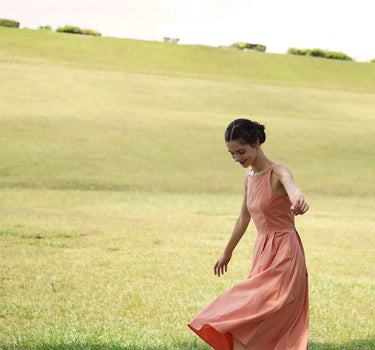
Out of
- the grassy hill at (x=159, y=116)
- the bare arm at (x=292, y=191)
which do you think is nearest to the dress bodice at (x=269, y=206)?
the bare arm at (x=292, y=191)

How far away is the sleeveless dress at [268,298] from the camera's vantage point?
3.93 meters

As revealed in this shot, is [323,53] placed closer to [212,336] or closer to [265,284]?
[265,284]

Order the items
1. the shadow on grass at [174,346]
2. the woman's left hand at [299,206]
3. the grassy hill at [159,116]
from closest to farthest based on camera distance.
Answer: the woman's left hand at [299,206] → the shadow on grass at [174,346] → the grassy hill at [159,116]

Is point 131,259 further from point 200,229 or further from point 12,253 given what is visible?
point 200,229

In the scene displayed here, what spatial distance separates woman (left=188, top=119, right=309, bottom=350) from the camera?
3.93m

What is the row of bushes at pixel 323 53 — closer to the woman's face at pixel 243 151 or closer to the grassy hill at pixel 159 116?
the grassy hill at pixel 159 116

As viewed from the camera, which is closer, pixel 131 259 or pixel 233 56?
pixel 131 259

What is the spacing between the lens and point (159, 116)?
3522 cm

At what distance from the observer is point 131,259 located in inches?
369

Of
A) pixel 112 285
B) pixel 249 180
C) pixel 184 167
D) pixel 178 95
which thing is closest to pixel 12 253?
pixel 112 285

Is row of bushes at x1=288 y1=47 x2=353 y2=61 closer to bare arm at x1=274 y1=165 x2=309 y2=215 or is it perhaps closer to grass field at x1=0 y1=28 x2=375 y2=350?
grass field at x1=0 y1=28 x2=375 y2=350

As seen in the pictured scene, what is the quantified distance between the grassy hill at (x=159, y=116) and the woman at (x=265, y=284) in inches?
677

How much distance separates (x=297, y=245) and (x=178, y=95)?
40.4 metres

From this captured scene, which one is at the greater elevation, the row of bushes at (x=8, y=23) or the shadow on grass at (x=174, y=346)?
the row of bushes at (x=8, y=23)
